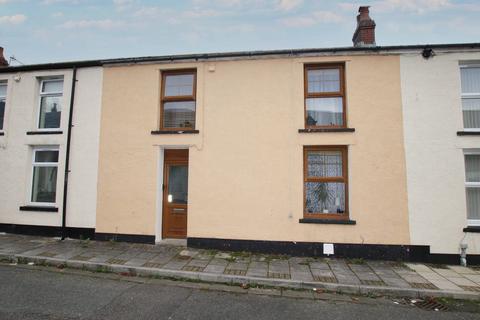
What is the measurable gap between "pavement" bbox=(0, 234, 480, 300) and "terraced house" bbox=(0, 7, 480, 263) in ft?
1.46

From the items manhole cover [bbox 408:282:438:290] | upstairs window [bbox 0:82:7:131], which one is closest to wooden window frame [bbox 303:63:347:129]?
manhole cover [bbox 408:282:438:290]

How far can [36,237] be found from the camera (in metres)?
8.05

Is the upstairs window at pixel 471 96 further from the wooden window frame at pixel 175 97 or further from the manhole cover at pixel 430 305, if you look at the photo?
the wooden window frame at pixel 175 97

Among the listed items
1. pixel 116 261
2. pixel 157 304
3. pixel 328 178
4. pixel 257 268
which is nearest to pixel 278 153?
pixel 328 178

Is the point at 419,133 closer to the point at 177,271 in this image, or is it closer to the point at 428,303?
the point at 428,303

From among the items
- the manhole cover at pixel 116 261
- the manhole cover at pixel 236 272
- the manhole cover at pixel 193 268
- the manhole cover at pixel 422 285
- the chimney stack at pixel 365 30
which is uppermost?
the chimney stack at pixel 365 30

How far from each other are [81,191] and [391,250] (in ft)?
28.7

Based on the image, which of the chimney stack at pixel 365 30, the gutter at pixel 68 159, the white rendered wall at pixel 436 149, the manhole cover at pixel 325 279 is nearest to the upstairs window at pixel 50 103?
the gutter at pixel 68 159

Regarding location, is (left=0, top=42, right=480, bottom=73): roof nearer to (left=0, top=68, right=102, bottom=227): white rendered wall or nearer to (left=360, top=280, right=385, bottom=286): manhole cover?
(left=0, top=68, right=102, bottom=227): white rendered wall

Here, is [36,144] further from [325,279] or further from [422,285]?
[422,285]

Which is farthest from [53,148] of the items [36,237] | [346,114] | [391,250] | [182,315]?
[391,250]

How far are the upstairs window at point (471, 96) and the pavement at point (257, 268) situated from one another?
12.1 ft

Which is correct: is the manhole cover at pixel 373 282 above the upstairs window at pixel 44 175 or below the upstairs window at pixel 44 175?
below

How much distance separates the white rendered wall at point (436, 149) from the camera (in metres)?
6.59
